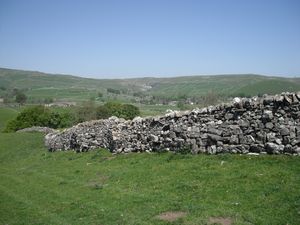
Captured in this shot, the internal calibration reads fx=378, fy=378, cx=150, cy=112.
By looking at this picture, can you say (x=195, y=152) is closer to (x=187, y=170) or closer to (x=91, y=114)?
(x=187, y=170)

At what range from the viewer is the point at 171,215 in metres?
11.7

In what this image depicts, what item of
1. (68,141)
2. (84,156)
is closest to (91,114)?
(68,141)

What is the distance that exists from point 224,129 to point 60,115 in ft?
279

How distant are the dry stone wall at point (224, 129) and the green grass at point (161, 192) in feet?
2.78

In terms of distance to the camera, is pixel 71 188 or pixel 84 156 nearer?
pixel 71 188

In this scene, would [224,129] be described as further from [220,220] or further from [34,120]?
[34,120]

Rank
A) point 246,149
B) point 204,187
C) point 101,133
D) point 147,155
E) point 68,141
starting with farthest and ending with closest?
point 68,141 → point 101,133 → point 147,155 → point 246,149 → point 204,187

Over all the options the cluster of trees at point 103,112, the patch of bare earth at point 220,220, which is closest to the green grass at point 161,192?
the patch of bare earth at point 220,220

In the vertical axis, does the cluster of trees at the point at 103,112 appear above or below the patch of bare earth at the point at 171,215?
below

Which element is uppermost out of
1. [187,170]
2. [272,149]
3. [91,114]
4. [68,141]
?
[272,149]

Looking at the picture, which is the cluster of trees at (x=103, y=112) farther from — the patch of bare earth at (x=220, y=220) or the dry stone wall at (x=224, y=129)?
the patch of bare earth at (x=220, y=220)

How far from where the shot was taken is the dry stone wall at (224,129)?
1586cm

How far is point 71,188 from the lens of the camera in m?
17.6

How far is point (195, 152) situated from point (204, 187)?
18.2 feet
